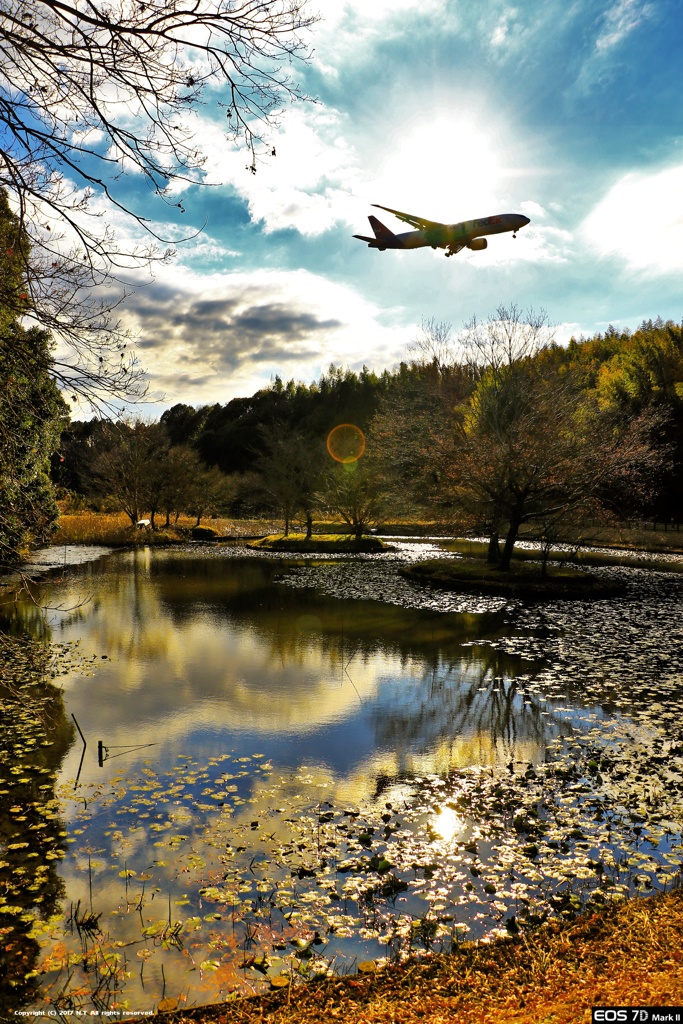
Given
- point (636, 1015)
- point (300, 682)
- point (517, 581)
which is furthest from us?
point (517, 581)

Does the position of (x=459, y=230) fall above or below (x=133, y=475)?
above

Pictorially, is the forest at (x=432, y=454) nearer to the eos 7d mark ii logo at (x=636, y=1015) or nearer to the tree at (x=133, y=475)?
the tree at (x=133, y=475)

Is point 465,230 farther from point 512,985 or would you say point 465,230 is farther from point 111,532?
point 111,532

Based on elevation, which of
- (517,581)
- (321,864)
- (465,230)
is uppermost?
(465,230)

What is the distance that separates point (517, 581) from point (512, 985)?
20574 mm

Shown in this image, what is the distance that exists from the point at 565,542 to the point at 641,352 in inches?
1254

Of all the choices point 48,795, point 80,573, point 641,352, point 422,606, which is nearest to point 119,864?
point 48,795

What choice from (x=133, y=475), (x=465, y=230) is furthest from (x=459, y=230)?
(x=133, y=475)

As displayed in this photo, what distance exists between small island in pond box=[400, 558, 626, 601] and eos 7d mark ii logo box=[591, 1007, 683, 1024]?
1897cm

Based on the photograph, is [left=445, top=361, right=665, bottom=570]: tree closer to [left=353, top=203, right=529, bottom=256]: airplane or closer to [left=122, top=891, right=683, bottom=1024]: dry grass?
[left=353, top=203, right=529, bottom=256]: airplane

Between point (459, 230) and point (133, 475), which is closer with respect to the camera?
point (459, 230)

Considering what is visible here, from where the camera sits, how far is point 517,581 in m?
23.5

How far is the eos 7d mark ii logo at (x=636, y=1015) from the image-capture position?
3.22m

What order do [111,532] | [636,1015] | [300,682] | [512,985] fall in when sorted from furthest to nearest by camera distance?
[111,532]
[300,682]
[512,985]
[636,1015]
